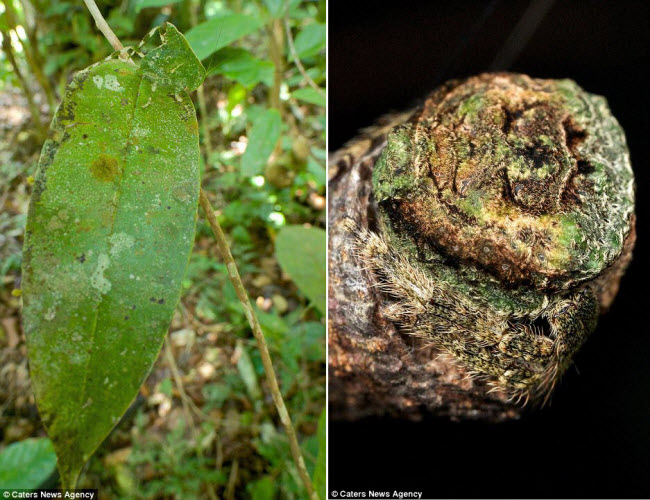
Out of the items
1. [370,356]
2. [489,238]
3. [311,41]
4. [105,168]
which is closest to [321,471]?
[370,356]

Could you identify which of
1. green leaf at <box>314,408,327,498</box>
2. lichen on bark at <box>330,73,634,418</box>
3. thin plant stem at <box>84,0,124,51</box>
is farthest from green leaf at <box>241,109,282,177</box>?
green leaf at <box>314,408,327,498</box>

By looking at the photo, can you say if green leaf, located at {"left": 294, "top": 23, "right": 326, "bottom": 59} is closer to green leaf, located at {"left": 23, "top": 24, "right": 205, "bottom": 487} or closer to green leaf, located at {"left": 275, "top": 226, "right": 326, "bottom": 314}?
green leaf, located at {"left": 275, "top": 226, "right": 326, "bottom": 314}

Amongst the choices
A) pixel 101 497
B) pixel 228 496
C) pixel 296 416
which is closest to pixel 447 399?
pixel 296 416

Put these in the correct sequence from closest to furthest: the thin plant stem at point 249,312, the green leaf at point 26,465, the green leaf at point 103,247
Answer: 1. the green leaf at point 103,247
2. the thin plant stem at point 249,312
3. the green leaf at point 26,465

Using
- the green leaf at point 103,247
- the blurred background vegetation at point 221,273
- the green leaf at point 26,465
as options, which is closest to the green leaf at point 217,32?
the blurred background vegetation at point 221,273

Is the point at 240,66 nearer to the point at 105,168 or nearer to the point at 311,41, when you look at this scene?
the point at 311,41

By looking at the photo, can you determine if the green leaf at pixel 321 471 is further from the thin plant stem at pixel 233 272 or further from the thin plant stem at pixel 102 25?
the thin plant stem at pixel 102 25
